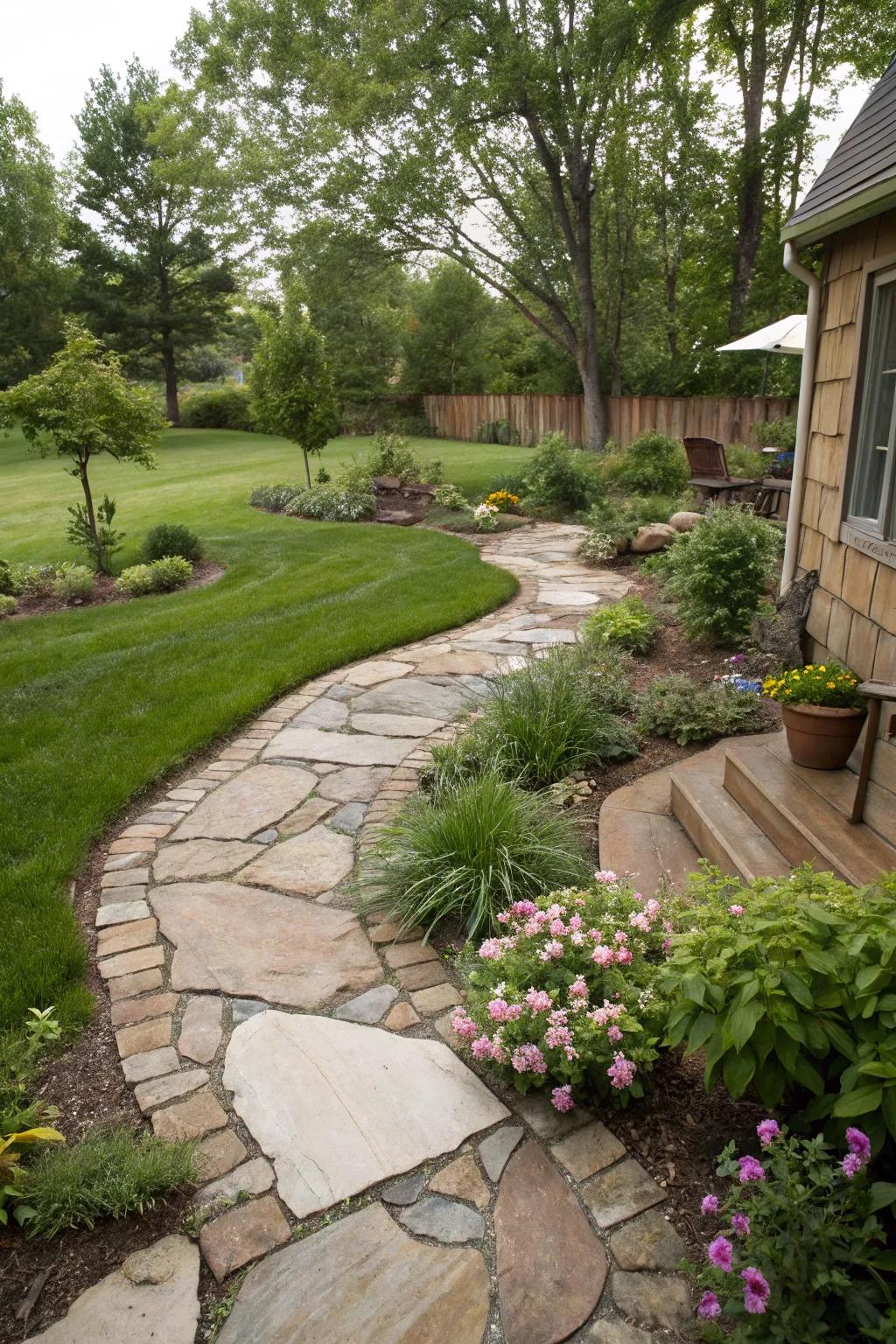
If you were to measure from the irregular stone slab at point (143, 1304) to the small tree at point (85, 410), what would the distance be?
849cm

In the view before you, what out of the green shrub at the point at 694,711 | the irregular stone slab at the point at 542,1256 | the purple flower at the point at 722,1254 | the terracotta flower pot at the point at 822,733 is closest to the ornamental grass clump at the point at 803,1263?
the purple flower at the point at 722,1254

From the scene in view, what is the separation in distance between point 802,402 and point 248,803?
389cm

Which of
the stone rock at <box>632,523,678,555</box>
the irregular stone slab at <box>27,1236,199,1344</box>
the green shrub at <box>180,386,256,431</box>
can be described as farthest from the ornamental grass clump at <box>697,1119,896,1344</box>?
the green shrub at <box>180,386,256,431</box>

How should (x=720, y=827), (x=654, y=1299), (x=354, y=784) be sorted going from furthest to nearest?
(x=354, y=784)
(x=720, y=827)
(x=654, y=1299)

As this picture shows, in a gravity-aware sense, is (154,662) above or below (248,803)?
above

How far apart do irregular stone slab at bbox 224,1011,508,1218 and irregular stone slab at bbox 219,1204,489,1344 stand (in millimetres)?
129

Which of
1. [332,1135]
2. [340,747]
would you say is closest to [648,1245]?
[332,1135]

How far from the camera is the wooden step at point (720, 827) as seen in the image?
124 inches

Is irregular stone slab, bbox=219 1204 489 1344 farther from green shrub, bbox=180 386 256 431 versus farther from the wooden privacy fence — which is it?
green shrub, bbox=180 386 256 431

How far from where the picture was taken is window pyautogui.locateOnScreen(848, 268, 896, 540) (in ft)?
12.7

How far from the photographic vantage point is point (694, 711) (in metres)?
4.51

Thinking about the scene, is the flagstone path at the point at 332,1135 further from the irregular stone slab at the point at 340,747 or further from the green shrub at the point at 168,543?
the green shrub at the point at 168,543

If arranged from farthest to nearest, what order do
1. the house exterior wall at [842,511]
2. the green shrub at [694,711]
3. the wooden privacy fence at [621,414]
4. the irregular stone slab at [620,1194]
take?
the wooden privacy fence at [621,414]
the green shrub at [694,711]
the house exterior wall at [842,511]
the irregular stone slab at [620,1194]

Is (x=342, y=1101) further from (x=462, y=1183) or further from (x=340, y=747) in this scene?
(x=340, y=747)
